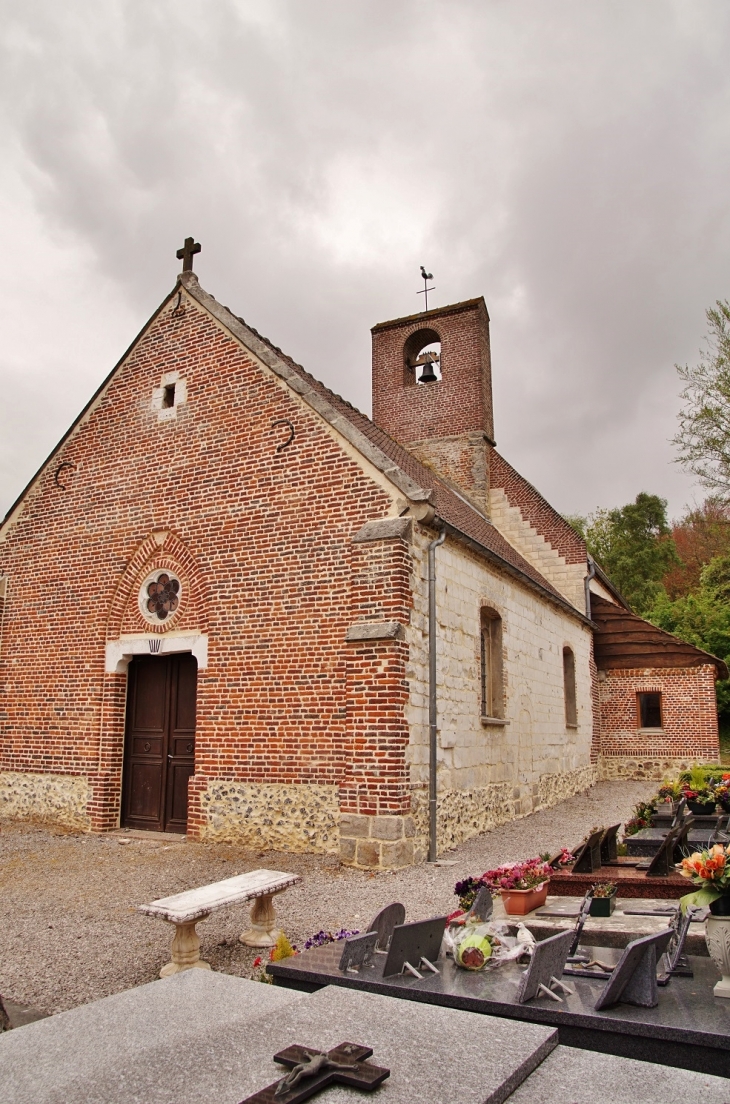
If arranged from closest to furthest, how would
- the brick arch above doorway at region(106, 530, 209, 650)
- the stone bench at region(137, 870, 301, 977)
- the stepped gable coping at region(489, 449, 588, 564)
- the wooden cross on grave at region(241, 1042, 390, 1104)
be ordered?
the wooden cross on grave at region(241, 1042, 390, 1104) < the stone bench at region(137, 870, 301, 977) < the brick arch above doorway at region(106, 530, 209, 650) < the stepped gable coping at region(489, 449, 588, 564)

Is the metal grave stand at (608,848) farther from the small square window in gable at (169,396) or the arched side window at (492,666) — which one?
the small square window in gable at (169,396)

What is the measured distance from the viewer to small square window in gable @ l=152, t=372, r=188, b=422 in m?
11.6

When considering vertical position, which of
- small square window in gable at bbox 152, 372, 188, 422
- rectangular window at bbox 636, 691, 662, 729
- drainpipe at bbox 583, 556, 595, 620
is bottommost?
rectangular window at bbox 636, 691, 662, 729

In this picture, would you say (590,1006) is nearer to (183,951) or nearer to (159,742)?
(183,951)

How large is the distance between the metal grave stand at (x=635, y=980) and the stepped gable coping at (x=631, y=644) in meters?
17.3

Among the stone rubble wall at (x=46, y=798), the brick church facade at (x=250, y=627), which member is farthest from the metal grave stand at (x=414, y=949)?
the stone rubble wall at (x=46, y=798)

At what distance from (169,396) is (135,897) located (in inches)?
281

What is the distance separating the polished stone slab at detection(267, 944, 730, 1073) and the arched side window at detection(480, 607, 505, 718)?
787 cm

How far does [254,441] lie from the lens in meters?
10.6

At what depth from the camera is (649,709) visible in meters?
20.3

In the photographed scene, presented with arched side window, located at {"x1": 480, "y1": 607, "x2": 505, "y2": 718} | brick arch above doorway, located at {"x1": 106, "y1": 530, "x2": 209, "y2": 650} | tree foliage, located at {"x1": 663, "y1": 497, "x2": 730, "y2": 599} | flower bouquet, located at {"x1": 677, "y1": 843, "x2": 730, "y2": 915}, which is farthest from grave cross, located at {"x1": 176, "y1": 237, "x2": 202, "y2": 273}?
tree foliage, located at {"x1": 663, "y1": 497, "x2": 730, "y2": 599}

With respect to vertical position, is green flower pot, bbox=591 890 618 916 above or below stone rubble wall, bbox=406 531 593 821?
below

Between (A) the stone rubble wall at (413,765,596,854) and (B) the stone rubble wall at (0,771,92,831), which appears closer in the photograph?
(A) the stone rubble wall at (413,765,596,854)

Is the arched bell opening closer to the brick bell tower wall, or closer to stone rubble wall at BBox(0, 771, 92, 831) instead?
the brick bell tower wall
